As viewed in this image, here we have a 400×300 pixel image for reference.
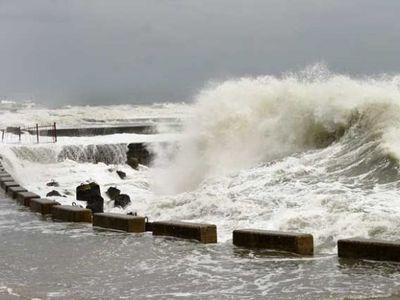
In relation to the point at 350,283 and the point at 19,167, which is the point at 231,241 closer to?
the point at 350,283

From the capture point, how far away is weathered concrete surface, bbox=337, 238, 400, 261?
23.0ft

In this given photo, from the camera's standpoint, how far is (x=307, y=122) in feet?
62.0

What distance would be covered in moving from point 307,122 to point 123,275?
12.6 m

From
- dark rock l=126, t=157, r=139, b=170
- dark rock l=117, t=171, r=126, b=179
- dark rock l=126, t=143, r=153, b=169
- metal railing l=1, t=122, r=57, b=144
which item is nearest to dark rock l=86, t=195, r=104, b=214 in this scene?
dark rock l=117, t=171, r=126, b=179

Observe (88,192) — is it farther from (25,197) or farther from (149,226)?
(149,226)

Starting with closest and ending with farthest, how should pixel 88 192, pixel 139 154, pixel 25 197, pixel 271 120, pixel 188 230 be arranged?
pixel 188 230 < pixel 25 197 < pixel 88 192 < pixel 271 120 < pixel 139 154

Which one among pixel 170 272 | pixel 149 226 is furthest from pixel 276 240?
pixel 149 226

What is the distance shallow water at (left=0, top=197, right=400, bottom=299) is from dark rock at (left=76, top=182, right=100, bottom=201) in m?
5.42

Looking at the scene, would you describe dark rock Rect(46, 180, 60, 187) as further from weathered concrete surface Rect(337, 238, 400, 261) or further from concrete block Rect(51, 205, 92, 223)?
weathered concrete surface Rect(337, 238, 400, 261)

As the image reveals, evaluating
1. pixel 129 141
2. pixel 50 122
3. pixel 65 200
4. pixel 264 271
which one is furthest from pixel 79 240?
pixel 50 122

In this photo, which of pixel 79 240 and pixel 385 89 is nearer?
pixel 79 240

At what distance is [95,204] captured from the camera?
46.9ft

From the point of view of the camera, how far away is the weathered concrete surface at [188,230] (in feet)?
28.7

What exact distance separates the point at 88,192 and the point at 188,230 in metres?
6.53
